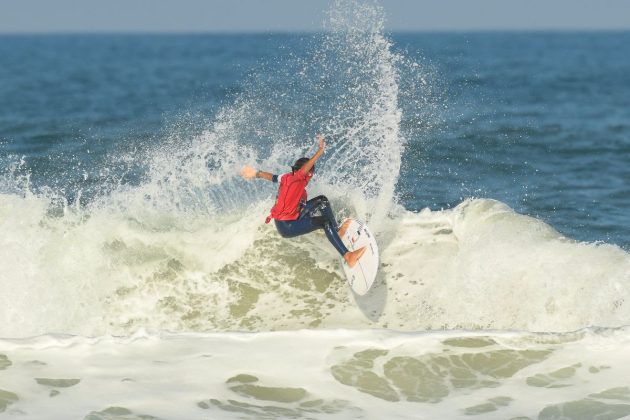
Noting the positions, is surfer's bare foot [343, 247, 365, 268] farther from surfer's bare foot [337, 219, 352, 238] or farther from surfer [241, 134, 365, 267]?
surfer's bare foot [337, 219, 352, 238]

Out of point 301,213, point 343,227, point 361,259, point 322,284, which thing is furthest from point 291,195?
point 322,284

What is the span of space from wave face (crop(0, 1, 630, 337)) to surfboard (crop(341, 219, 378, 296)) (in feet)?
1.44

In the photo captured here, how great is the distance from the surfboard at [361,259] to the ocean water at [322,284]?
1.46 feet

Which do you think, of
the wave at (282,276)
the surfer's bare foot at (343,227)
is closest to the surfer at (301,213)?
the surfer's bare foot at (343,227)

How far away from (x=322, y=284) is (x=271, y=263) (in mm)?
802

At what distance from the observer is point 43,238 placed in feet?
39.0

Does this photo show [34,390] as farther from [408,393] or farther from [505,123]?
[505,123]

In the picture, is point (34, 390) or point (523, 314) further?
point (523, 314)

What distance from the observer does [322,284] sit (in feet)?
38.0

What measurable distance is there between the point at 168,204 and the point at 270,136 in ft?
24.0

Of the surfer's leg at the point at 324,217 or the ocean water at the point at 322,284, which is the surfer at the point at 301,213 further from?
the ocean water at the point at 322,284

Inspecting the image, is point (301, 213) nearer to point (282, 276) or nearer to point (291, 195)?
point (291, 195)

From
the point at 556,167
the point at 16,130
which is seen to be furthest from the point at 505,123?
the point at 16,130

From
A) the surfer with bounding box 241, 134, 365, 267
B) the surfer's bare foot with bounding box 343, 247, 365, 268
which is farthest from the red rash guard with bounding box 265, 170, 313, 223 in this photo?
the surfer's bare foot with bounding box 343, 247, 365, 268
